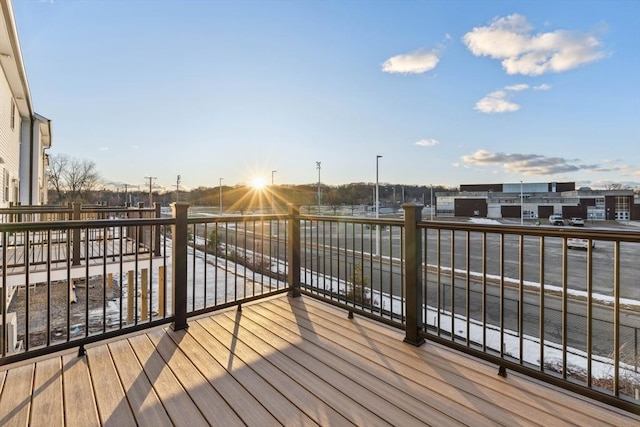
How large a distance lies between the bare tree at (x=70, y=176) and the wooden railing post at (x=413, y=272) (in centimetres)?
3763

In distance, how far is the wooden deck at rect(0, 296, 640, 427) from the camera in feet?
4.78

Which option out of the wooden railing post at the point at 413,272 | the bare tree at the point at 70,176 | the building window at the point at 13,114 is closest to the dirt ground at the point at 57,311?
the building window at the point at 13,114

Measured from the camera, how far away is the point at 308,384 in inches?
68.7

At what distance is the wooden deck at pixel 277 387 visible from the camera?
4.78 feet

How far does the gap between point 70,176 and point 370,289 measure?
38.7 metres

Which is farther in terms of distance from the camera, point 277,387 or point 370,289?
point 370,289

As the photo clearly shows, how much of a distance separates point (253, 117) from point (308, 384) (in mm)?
11688

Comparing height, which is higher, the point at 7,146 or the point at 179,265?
the point at 7,146

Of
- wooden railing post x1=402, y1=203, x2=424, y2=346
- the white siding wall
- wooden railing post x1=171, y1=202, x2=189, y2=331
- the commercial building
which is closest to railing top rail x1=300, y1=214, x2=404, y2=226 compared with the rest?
wooden railing post x1=402, y1=203, x2=424, y2=346

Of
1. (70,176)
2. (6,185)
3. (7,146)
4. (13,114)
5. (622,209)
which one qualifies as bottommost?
(622,209)

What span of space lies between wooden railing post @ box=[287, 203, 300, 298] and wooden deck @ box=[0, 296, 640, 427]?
96cm

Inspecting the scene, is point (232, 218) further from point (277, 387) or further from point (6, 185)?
point (6, 185)

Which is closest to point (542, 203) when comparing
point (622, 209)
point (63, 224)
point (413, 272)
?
point (622, 209)

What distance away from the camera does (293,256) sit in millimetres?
3361
